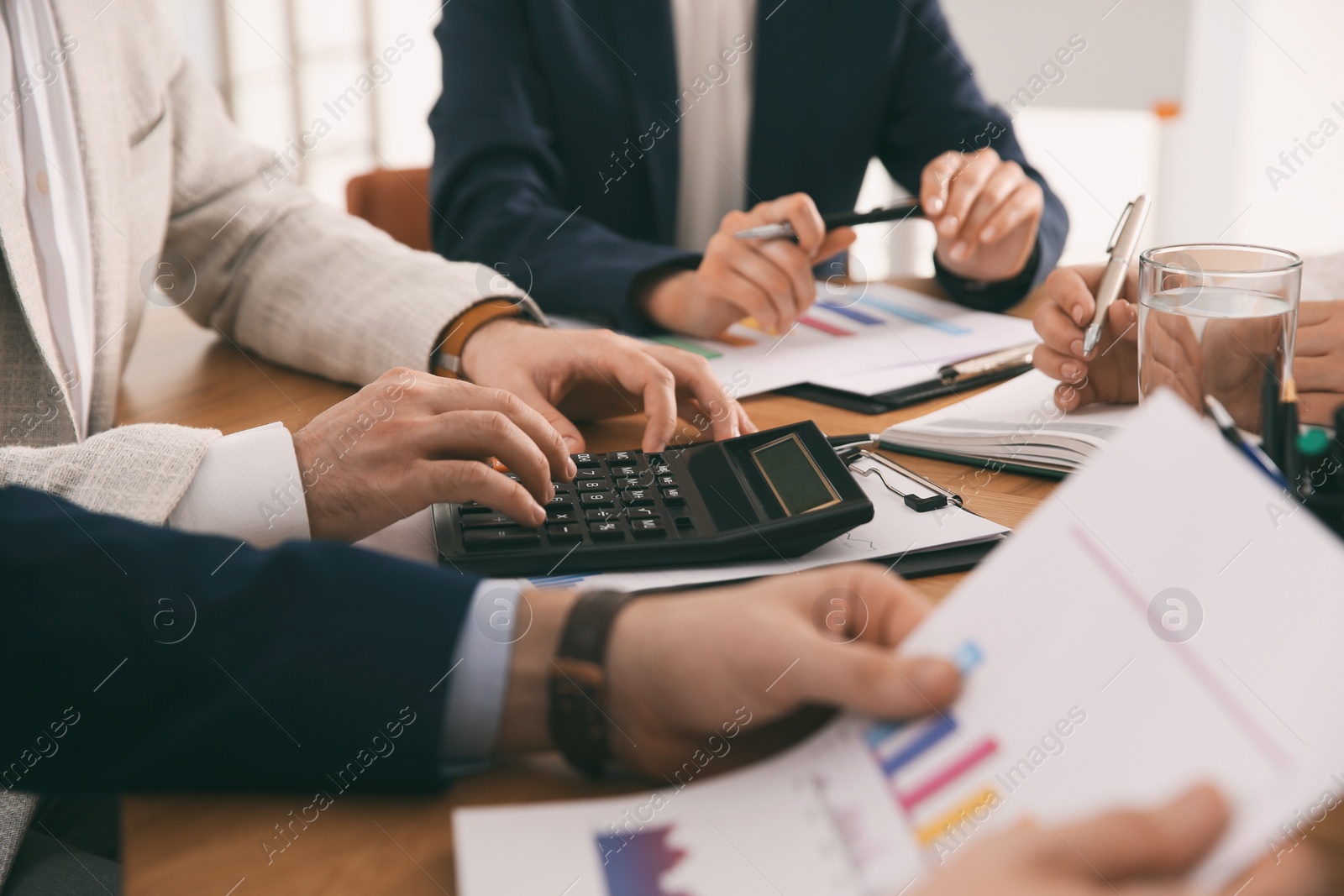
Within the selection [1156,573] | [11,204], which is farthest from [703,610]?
[11,204]

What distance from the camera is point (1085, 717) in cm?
35

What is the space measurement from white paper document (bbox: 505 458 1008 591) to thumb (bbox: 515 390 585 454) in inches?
9.1

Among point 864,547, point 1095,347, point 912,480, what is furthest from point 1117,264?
point 864,547

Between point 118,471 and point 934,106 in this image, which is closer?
point 118,471

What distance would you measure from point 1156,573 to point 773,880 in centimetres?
17

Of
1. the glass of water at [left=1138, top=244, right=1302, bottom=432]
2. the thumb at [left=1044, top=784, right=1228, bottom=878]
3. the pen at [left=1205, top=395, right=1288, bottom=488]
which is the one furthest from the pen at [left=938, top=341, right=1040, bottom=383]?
the thumb at [left=1044, top=784, right=1228, bottom=878]

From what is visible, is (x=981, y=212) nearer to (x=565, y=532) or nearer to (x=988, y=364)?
(x=988, y=364)

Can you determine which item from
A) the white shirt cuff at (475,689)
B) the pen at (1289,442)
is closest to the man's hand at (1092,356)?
the pen at (1289,442)

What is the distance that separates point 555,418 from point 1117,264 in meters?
0.49

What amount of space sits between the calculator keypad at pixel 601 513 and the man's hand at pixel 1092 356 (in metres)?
0.37

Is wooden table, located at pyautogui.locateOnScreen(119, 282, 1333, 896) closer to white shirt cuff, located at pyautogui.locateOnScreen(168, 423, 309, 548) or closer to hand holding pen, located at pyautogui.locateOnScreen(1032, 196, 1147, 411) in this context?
white shirt cuff, located at pyautogui.locateOnScreen(168, 423, 309, 548)

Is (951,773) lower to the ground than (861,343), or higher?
higher

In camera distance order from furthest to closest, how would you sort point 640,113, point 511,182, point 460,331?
1. point 640,113
2. point 511,182
3. point 460,331

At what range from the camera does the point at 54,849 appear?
2.19 feet
